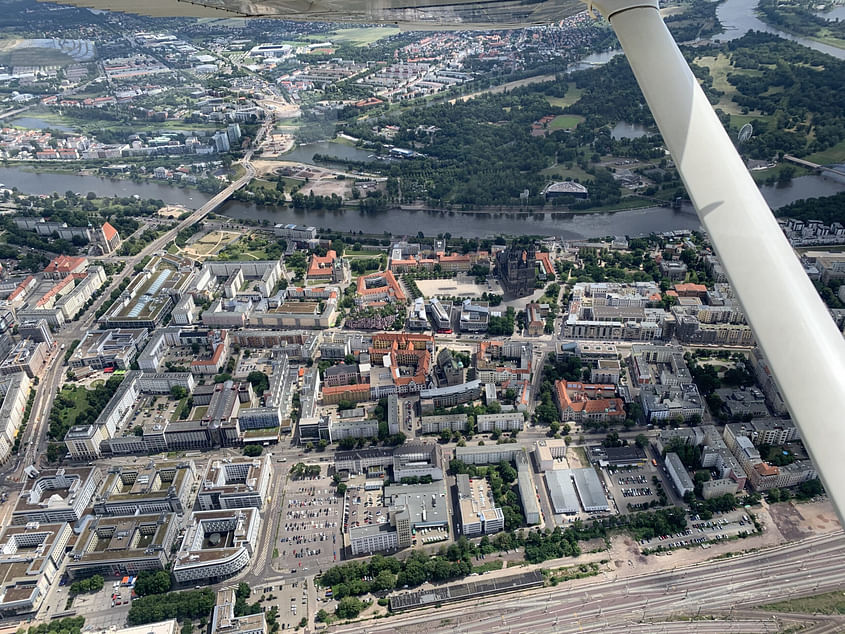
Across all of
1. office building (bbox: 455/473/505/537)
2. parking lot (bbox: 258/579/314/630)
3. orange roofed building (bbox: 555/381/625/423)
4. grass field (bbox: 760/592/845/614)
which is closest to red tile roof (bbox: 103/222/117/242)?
parking lot (bbox: 258/579/314/630)

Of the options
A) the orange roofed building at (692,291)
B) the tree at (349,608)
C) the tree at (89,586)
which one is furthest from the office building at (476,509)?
the orange roofed building at (692,291)

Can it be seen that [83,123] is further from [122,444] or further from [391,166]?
[122,444]

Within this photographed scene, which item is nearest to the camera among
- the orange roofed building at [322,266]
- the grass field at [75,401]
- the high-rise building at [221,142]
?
the grass field at [75,401]

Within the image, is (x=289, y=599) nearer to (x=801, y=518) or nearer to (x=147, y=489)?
(x=147, y=489)

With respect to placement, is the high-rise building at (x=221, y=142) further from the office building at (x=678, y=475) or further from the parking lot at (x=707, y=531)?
the parking lot at (x=707, y=531)

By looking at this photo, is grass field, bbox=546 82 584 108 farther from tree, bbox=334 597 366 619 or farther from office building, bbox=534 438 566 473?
tree, bbox=334 597 366 619

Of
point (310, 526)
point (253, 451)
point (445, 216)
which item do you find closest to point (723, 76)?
point (445, 216)
